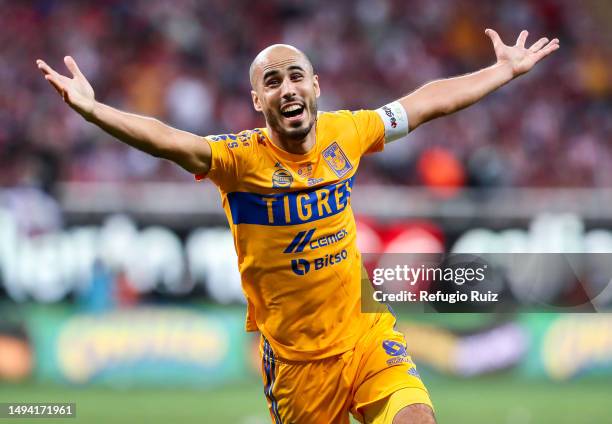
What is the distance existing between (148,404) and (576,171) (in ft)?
30.0

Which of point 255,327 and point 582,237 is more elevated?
point 582,237

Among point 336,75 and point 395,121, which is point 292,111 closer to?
point 395,121

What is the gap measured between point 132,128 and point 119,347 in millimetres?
5846

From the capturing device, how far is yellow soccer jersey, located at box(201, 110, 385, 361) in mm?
5703

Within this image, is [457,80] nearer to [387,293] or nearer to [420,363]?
[387,293]

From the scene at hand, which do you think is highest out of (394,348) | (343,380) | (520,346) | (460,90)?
(460,90)

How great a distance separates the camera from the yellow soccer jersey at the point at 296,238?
570 centimetres

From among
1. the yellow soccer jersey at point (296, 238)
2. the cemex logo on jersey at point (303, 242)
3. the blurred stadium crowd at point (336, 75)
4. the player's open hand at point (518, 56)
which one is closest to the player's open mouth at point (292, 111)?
the yellow soccer jersey at point (296, 238)

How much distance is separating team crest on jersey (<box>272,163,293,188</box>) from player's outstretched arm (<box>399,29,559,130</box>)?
0.93 m

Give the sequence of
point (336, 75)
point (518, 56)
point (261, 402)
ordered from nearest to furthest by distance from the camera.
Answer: point (518, 56) → point (261, 402) → point (336, 75)

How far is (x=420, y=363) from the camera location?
10844 mm

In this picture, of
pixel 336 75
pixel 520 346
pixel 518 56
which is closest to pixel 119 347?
pixel 520 346

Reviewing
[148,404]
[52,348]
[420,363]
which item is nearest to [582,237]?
[420,363]

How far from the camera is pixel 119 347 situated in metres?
10.6
